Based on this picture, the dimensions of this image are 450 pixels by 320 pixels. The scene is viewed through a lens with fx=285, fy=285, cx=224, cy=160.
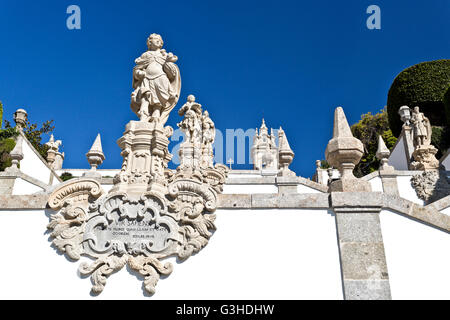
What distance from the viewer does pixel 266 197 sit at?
3945mm

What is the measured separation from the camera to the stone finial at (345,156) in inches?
155

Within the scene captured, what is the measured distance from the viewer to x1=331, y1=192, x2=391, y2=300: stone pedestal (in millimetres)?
3365

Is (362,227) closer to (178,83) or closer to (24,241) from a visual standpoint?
(178,83)

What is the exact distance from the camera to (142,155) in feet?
15.2

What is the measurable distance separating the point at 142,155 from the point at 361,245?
343cm

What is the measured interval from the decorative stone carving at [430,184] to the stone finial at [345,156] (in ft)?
27.6

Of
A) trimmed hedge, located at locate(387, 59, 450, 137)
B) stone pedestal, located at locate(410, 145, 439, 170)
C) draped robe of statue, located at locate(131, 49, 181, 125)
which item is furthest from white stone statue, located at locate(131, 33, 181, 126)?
trimmed hedge, located at locate(387, 59, 450, 137)

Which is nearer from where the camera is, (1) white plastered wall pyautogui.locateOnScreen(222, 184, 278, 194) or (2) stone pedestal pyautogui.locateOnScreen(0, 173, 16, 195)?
(2) stone pedestal pyautogui.locateOnScreen(0, 173, 16, 195)

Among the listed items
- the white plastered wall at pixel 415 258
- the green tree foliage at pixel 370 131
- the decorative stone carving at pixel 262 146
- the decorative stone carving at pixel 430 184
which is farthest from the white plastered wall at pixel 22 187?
the decorative stone carving at pixel 262 146

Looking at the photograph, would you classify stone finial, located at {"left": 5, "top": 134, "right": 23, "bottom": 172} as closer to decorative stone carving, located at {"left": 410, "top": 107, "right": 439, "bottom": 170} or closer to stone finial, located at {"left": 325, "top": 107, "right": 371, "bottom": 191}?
stone finial, located at {"left": 325, "top": 107, "right": 371, "bottom": 191}

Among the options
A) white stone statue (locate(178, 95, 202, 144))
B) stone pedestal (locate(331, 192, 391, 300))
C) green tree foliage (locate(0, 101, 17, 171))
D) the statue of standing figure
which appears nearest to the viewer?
stone pedestal (locate(331, 192, 391, 300))

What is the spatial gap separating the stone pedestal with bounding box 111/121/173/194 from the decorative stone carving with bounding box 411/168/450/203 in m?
10.1

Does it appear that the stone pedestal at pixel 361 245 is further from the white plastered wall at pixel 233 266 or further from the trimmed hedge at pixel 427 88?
the trimmed hedge at pixel 427 88
